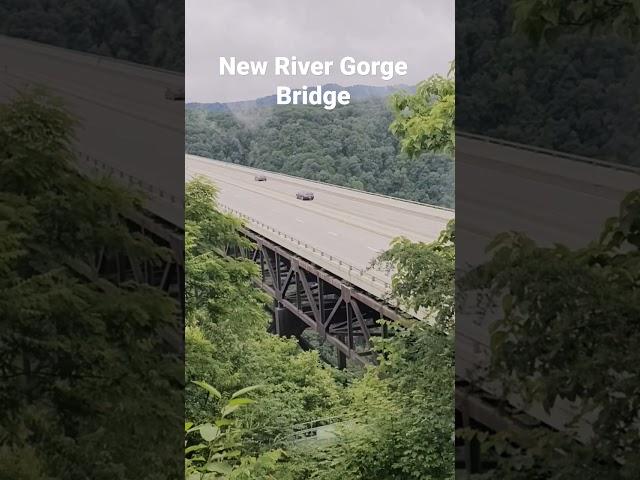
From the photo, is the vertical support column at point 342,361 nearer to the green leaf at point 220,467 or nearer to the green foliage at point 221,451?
the green foliage at point 221,451

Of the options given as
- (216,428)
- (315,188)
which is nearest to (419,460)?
(216,428)

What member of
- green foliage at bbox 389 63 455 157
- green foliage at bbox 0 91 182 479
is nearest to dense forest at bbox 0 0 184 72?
green foliage at bbox 0 91 182 479

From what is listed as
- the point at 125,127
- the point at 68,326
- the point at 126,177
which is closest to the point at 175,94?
the point at 125,127

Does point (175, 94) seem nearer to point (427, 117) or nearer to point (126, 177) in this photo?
point (126, 177)

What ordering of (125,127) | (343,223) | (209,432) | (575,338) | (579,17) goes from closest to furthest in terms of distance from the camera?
1. (579,17)
2. (575,338)
3. (125,127)
4. (209,432)
5. (343,223)

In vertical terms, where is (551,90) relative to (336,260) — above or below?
above

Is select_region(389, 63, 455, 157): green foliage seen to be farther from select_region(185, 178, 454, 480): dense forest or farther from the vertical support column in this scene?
the vertical support column

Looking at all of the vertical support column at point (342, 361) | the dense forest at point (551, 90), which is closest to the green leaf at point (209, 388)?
the vertical support column at point (342, 361)

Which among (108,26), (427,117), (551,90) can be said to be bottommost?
(427,117)
